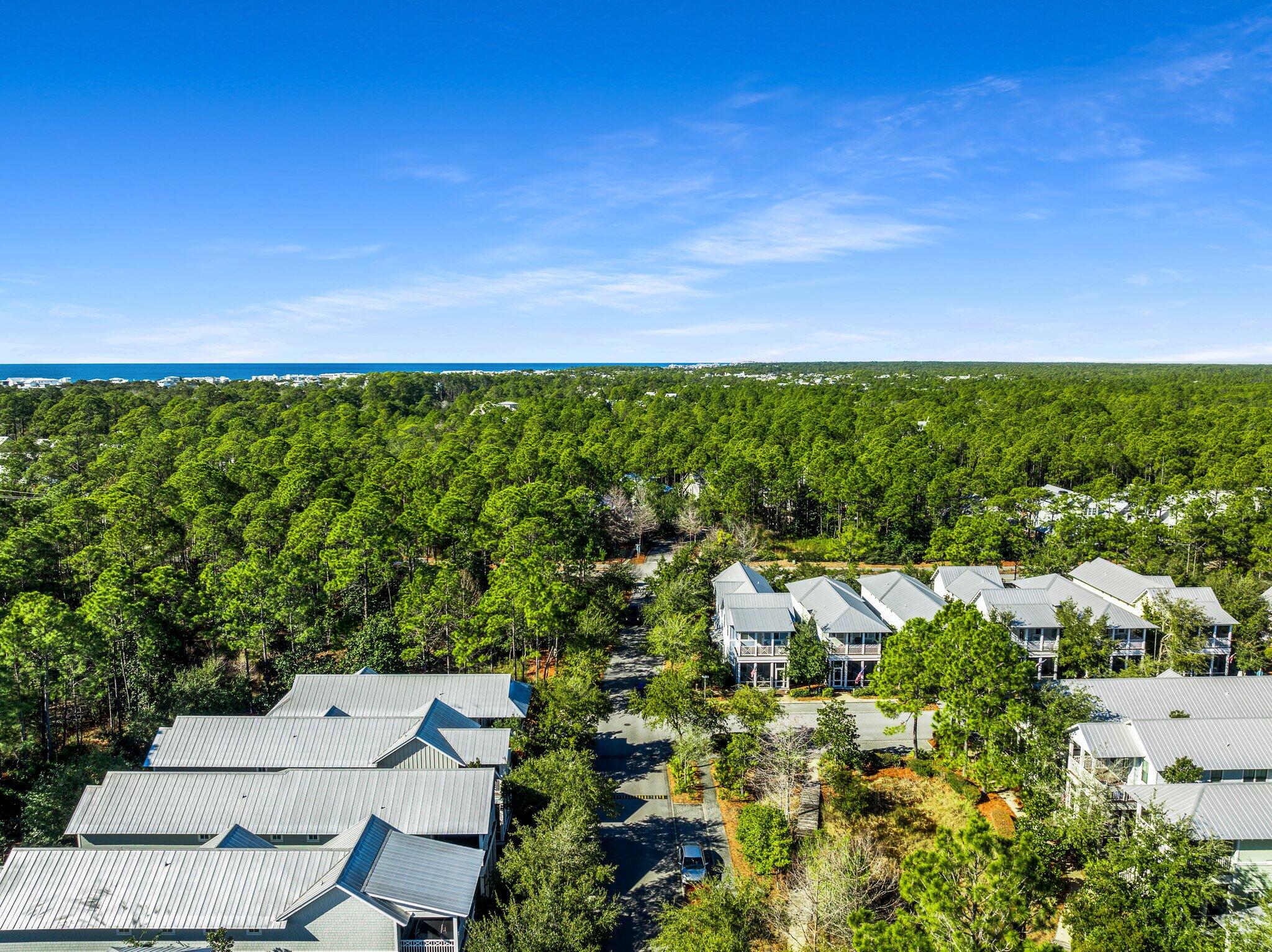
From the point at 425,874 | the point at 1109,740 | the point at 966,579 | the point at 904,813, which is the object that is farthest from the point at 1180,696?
the point at 425,874

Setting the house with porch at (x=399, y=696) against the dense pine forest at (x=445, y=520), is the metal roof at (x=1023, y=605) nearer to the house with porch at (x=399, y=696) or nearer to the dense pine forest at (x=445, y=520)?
the dense pine forest at (x=445, y=520)

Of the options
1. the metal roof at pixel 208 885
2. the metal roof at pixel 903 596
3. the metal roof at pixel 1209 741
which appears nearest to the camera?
the metal roof at pixel 208 885

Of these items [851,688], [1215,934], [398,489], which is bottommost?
[851,688]

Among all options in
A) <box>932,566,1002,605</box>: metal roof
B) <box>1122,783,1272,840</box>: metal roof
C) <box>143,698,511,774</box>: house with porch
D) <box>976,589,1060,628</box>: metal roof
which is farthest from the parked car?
<box>932,566,1002,605</box>: metal roof

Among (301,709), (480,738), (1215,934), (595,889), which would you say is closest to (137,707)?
(301,709)

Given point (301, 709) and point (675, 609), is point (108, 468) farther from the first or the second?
point (675, 609)

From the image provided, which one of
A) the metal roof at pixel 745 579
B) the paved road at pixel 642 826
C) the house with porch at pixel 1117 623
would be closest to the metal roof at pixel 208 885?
the paved road at pixel 642 826
